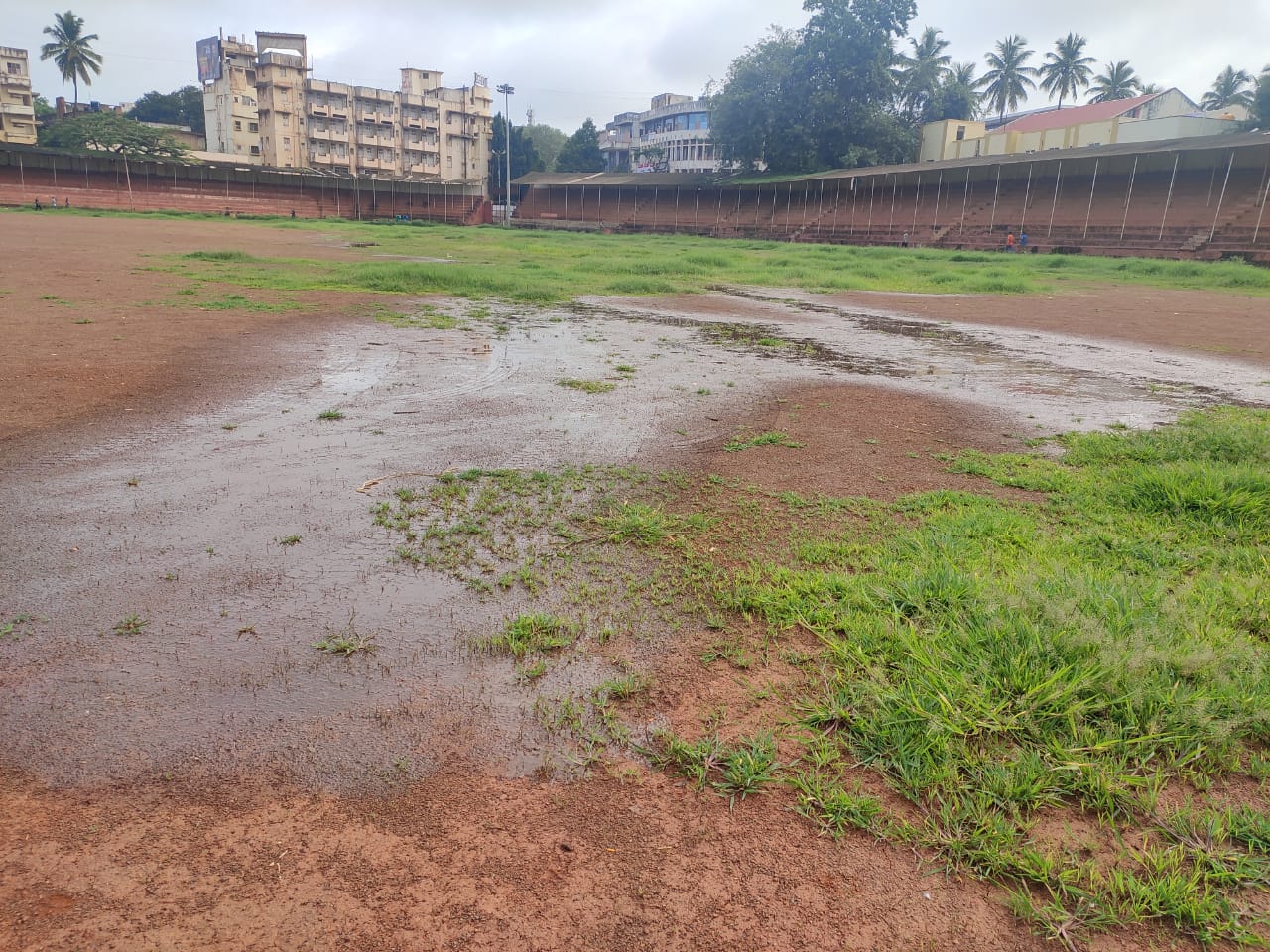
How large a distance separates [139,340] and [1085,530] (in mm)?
9190

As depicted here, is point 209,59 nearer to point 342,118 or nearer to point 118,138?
point 342,118

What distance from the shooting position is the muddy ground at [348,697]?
1.89 m

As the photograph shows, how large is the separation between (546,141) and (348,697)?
351 feet

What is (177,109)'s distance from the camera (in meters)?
83.3

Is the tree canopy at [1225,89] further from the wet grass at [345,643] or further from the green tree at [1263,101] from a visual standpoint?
the wet grass at [345,643]

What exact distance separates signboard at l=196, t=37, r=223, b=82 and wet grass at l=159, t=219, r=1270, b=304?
193 feet

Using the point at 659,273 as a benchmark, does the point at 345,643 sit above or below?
below

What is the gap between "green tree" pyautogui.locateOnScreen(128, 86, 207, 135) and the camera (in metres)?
82.8

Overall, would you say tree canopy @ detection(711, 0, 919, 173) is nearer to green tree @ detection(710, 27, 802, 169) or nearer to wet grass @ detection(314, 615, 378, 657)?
green tree @ detection(710, 27, 802, 169)

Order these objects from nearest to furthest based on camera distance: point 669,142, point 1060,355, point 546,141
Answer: point 1060,355 < point 669,142 < point 546,141

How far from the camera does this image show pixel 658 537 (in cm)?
397

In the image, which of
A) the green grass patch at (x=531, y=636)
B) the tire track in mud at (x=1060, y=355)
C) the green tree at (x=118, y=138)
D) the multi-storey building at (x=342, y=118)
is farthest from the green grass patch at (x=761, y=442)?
the multi-storey building at (x=342, y=118)

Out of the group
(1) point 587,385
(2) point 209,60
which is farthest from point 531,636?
(2) point 209,60

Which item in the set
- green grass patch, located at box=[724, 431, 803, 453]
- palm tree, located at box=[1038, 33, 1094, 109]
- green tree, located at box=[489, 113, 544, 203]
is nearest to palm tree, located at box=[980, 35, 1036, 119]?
palm tree, located at box=[1038, 33, 1094, 109]
